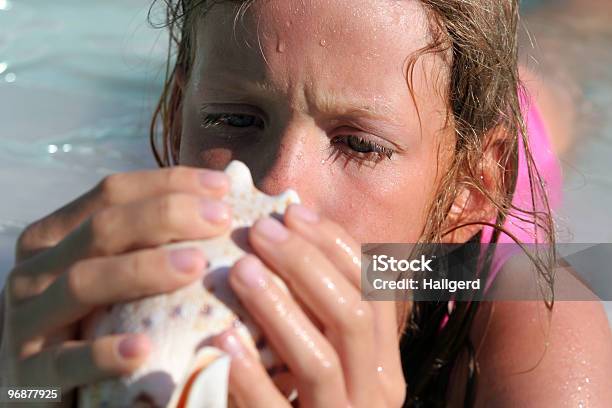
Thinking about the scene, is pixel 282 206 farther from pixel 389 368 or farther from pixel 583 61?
pixel 583 61

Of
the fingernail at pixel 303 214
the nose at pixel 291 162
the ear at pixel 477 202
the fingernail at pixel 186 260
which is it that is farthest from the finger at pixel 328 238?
the ear at pixel 477 202

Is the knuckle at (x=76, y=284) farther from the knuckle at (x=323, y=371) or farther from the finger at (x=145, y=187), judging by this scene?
the knuckle at (x=323, y=371)

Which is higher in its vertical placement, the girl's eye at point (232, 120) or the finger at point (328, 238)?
the girl's eye at point (232, 120)

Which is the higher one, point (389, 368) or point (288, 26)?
point (288, 26)

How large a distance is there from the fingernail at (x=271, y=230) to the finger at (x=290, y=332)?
0.17 ft

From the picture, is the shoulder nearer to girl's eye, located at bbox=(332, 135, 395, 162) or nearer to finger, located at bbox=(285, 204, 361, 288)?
girl's eye, located at bbox=(332, 135, 395, 162)

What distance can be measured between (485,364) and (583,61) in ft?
12.6

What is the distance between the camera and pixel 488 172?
122 inches

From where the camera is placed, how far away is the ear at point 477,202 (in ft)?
9.93

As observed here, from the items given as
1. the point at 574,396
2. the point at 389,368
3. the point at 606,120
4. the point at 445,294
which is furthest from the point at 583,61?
the point at 389,368

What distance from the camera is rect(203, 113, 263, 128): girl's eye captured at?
99.1 inches

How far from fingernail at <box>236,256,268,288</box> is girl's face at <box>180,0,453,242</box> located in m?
0.74

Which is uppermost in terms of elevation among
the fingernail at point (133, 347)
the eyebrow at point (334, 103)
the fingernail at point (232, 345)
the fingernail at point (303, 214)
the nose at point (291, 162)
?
the eyebrow at point (334, 103)

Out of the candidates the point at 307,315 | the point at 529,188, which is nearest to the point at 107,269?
the point at 307,315
